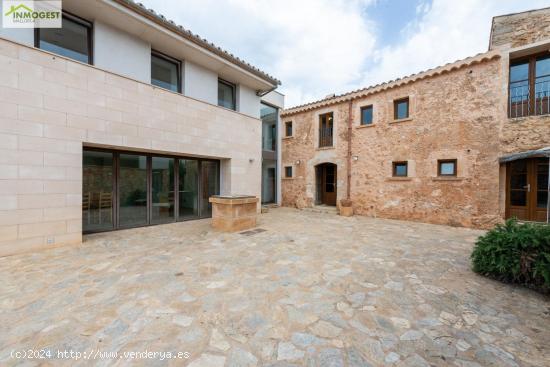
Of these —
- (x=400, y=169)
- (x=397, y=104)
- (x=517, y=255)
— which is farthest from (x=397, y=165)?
(x=517, y=255)

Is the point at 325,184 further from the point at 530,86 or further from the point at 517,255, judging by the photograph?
the point at 517,255

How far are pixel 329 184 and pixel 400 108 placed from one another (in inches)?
182

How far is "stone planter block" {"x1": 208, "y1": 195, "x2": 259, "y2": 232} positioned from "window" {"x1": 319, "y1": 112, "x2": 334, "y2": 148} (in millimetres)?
5924

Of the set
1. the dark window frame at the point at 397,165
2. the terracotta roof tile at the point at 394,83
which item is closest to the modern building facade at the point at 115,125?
the terracotta roof tile at the point at 394,83

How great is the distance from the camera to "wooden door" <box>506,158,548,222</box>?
6.18 meters

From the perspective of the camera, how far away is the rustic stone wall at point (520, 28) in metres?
6.16

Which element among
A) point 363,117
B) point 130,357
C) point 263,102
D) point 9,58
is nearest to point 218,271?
point 130,357

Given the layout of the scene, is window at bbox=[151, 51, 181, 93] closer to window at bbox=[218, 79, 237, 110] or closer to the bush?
window at bbox=[218, 79, 237, 110]

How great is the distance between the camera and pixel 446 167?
24.7 feet

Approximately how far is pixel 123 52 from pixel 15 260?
519 cm

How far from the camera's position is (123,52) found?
18.3 ft

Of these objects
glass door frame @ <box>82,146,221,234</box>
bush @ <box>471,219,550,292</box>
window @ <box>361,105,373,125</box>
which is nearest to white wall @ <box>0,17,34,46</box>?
glass door frame @ <box>82,146,221,234</box>

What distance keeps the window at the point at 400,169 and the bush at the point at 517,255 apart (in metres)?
5.29

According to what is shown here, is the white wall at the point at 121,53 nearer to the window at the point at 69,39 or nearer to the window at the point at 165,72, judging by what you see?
the window at the point at 69,39
